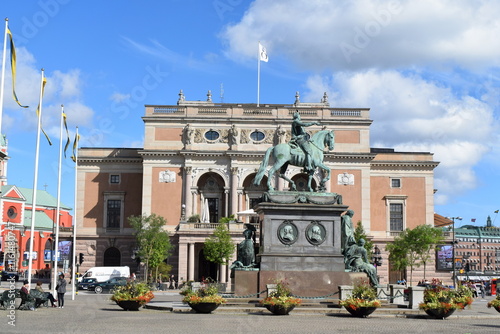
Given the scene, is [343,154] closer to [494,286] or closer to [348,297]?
[494,286]

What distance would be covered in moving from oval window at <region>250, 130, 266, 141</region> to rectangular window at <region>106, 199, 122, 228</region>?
16.4 metres

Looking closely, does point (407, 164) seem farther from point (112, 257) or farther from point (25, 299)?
point (25, 299)

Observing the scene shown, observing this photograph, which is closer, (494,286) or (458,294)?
(458,294)

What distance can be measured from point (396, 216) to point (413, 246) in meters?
8.42

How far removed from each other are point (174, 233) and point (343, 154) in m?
19.6

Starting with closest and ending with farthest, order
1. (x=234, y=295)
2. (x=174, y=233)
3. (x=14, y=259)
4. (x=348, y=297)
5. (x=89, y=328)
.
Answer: (x=89, y=328) < (x=348, y=297) < (x=234, y=295) < (x=174, y=233) < (x=14, y=259)

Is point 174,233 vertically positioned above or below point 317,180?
below

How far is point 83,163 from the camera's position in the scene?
7975cm

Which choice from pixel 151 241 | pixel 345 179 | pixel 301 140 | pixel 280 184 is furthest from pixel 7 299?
pixel 345 179

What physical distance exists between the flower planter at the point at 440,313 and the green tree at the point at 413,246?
45.1m

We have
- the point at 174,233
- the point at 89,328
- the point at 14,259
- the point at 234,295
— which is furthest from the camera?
the point at 14,259

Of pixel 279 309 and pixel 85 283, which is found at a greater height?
pixel 279 309

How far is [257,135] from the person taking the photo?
3024 inches

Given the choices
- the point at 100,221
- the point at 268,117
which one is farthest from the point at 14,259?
the point at 268,117
